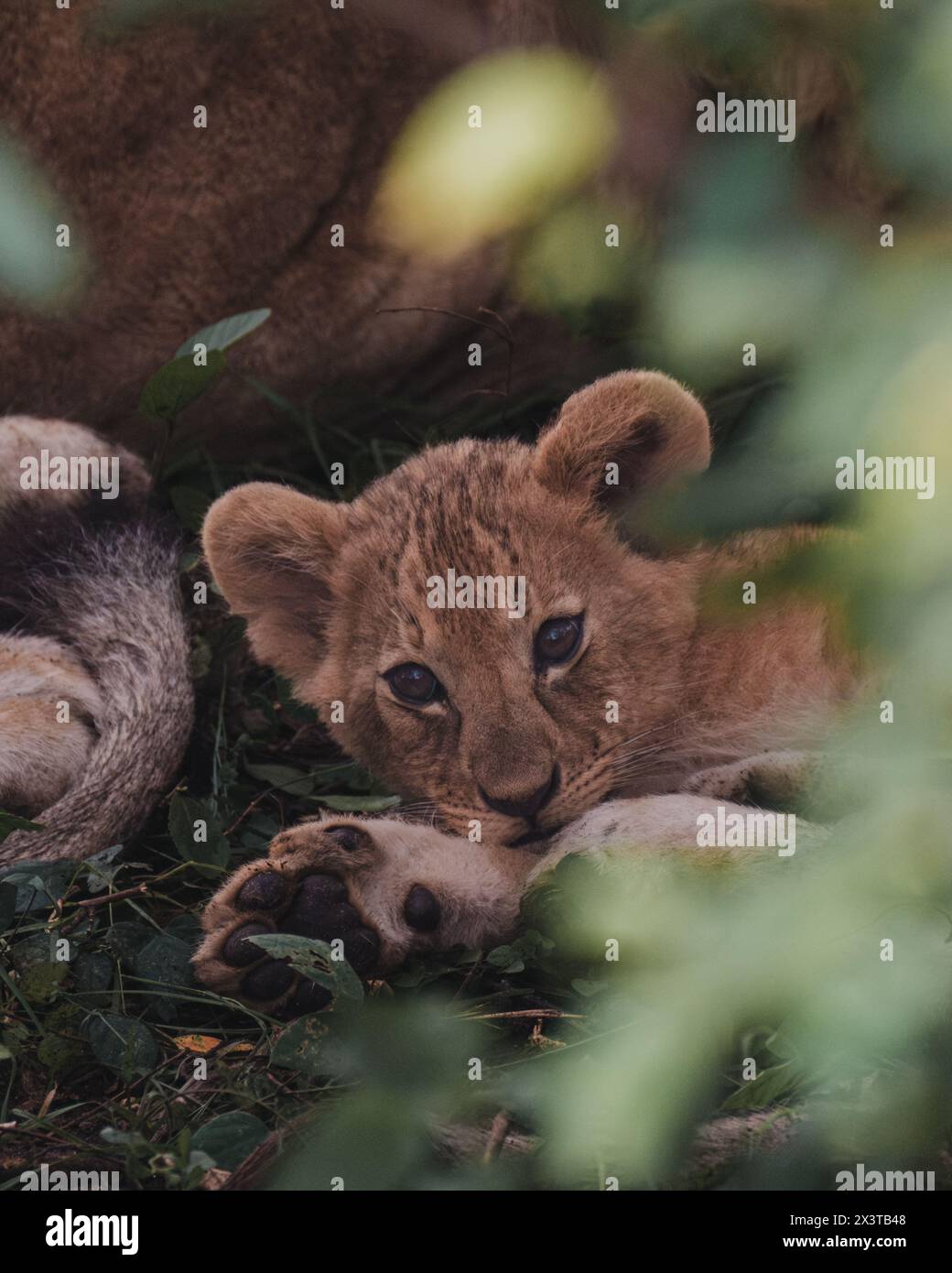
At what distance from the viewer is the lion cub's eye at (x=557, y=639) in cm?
269

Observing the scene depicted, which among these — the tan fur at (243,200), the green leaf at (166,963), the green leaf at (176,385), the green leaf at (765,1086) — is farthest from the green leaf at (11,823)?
the tan fur at (243,200)

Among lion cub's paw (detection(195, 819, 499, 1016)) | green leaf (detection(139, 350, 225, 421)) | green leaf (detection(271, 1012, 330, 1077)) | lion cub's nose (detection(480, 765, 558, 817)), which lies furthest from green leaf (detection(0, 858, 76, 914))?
green leaf (detection(139, 350, 225, 421))

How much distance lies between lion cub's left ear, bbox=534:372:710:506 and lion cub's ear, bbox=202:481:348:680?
516 millimetres

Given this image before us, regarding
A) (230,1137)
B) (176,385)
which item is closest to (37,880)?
(230,1137)

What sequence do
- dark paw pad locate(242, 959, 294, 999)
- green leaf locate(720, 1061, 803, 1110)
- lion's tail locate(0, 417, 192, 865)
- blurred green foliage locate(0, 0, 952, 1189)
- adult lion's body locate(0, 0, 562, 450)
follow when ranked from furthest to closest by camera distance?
adult lion's body locate(0, 0, 562, 450)
lion's tail locate(0, 417, 192, 865)
dark paw pad locate(242, 959, 294, 999)
green leaf locate(720, 1061, 803, 1110)
blurred green foliage locate(0, 0, 952, 1189)

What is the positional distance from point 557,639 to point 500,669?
0.50ft

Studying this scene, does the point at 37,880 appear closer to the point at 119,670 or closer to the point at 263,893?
the point at 263,893

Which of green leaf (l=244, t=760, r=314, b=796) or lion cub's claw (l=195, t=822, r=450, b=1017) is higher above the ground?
green leaf (l=244, t=760, r=314, b=796)

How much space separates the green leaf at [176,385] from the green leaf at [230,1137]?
5.68 feet

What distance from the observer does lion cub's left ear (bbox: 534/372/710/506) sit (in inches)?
107

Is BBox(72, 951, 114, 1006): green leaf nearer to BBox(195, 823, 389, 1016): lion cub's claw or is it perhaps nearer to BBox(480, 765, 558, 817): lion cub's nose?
BBox(195, 823, 389, 1016): lion cub's claw

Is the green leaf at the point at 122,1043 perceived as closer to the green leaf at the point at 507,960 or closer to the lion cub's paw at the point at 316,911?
the lion cub's paw at the point at 316,911

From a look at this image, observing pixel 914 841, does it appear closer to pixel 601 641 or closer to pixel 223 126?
pixel 601 641

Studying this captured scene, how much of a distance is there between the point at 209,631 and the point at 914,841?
2729 mm
